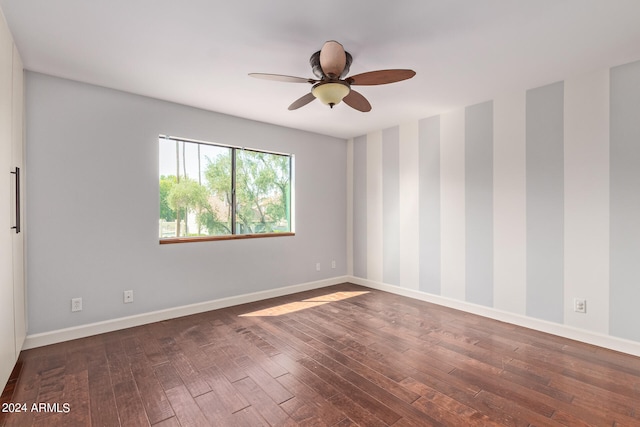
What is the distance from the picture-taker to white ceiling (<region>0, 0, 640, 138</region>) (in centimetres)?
197

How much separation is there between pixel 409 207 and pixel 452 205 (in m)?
0.64

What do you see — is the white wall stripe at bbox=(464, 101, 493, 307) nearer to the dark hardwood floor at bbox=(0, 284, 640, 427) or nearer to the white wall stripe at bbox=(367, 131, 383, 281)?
the dark hardwood floor at bbox=(0, 284, 640, 427)

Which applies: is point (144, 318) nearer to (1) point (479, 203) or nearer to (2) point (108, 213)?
(2) point (108, 213)

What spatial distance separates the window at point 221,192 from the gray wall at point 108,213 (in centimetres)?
16

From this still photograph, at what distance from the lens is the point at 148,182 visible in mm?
3377

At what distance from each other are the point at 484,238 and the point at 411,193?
114 cm

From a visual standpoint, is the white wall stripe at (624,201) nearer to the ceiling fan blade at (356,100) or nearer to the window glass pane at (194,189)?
the ceiling fan blade at (356,100)

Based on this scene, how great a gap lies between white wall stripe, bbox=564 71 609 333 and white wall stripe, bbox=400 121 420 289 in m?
1.67

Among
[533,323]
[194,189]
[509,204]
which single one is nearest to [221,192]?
[194,189]

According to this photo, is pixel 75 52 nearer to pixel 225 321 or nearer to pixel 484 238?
pixel 225 321

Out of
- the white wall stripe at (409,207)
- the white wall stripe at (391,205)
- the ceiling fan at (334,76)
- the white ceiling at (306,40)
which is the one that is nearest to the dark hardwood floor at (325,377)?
the white wall stripe at (409,207)

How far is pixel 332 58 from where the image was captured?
209 cm

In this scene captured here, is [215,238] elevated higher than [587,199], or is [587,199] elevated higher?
[587,199]

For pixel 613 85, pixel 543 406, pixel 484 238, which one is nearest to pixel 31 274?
pixel 543 406
